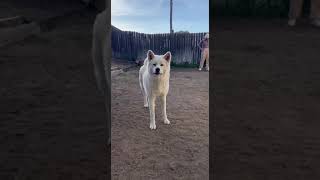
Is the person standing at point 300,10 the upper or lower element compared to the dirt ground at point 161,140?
upper

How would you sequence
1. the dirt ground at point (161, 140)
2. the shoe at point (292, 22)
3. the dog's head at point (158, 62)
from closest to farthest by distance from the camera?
the shoe at point (292, 22) → the dirt ground at point (161, 140) → the dog's head at point (158, 62)

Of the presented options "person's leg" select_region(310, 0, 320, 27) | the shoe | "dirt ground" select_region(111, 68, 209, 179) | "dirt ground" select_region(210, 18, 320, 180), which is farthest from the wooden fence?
"person's leg" select_region(310, 0, 320, 27)

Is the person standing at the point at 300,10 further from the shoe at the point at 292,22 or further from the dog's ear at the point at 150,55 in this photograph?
the dog's ear at the point at 150,55

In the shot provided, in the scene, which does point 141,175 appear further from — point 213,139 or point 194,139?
point 194,139

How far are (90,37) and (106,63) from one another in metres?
0.16

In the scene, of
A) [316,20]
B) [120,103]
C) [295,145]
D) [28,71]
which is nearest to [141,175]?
[295,145]

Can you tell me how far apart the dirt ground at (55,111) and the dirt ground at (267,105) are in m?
0.61

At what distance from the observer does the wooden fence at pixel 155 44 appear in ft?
31.1

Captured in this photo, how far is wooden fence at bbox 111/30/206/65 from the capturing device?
949cm

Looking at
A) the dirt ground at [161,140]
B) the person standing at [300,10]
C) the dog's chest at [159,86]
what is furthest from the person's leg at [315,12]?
the dog's chest at [159,86]

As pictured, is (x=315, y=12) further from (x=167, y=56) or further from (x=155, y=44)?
(x=155, y=44)

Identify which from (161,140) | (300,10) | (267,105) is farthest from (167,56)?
(300,10)

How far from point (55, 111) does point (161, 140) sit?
0.85 m

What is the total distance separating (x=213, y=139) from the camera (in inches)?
85.7
